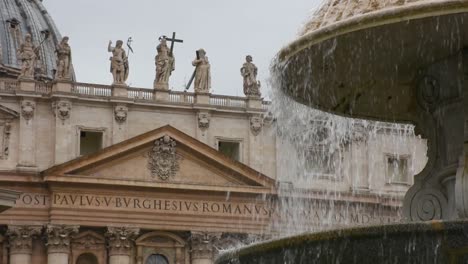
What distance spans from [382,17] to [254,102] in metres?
34.5

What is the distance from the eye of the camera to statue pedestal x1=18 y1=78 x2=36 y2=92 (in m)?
40.9

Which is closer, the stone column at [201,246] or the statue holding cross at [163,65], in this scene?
the stone column at [201,246]

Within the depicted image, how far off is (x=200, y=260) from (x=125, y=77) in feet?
24.6

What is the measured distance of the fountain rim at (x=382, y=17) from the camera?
340 inches

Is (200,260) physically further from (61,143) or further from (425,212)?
(425,212)

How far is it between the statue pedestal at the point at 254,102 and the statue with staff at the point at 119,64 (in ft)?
15.6

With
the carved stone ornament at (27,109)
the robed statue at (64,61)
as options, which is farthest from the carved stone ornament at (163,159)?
the carved stone ornament at (27,109)

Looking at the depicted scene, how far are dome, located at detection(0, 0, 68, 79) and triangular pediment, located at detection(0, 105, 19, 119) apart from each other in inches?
1084

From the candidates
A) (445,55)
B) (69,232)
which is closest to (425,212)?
(445,55)

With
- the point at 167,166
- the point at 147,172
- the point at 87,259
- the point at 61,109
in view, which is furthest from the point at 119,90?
the point at 87,259

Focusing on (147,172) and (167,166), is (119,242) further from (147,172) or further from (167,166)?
(167,166)

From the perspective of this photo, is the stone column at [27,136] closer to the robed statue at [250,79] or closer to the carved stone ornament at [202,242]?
the carved stone ornament at [202,242]

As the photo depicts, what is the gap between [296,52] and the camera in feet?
32.3

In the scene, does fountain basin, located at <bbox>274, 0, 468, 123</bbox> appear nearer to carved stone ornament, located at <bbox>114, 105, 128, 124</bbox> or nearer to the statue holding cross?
carved stone ornament, located at <bbox>114, 105, 128, 124</bbox>
